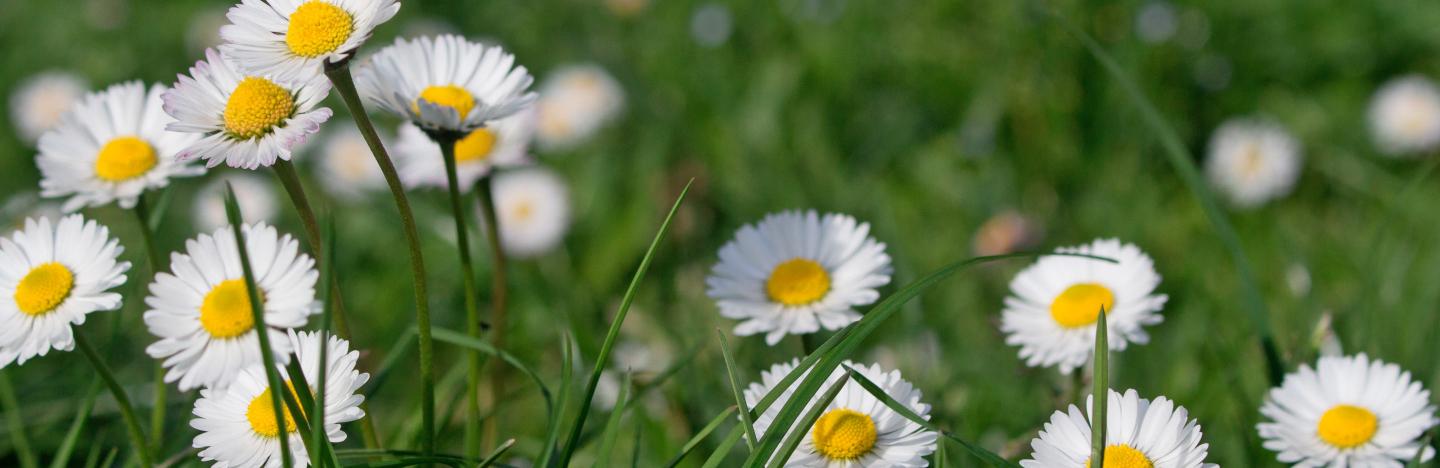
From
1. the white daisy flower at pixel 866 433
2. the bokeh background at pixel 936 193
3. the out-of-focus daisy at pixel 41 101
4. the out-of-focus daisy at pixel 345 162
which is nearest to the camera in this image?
the white daisy flower at pixel 866 433

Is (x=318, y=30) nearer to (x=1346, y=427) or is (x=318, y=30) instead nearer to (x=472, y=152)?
(x=472, y=152)

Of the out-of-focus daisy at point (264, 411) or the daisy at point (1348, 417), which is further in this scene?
the daisy at point (1348, 417)

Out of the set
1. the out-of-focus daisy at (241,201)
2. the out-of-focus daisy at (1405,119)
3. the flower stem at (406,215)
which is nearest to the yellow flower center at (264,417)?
the flower stem at (406,215)

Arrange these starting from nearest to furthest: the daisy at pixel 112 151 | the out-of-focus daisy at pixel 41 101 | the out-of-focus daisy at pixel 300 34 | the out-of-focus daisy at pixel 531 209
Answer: the out-of-focus daisy at pixel 300 34 < the daisy at pixel 112 151 < the out-of-focus daisy at pixel 531 209 < the out-of-focus daisy at pixel 41 101

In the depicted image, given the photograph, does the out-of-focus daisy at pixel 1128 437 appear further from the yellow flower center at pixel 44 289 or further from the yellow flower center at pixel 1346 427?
the yellow flower center at pixel 44 289

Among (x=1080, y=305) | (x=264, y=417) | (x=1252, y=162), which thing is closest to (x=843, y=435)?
(x=1080, y=305)

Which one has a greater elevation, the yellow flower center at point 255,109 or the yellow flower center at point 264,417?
the yellow flower center at point 255,109

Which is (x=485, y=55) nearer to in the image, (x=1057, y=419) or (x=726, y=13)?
(x=1057, y=419)

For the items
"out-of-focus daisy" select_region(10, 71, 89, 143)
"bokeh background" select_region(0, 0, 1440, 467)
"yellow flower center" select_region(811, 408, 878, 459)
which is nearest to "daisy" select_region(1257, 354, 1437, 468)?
"bokeh background" select_region(0, 0, 1440, 467)
